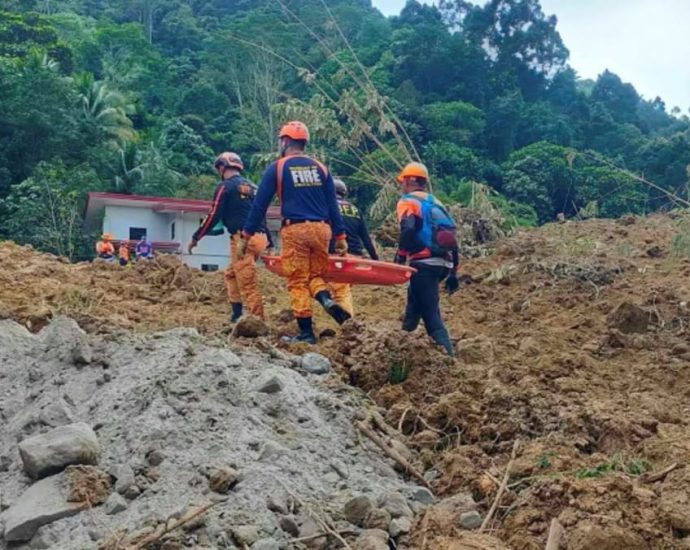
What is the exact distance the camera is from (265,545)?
3227mm

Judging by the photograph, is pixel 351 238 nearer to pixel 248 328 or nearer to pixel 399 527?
pixel 248 328

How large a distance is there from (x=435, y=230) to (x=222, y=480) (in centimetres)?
337

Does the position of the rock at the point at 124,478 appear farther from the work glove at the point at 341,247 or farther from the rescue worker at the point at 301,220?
the work glove at the point at 341,247

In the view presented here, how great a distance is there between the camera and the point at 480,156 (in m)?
36.7

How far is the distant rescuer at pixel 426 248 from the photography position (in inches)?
255

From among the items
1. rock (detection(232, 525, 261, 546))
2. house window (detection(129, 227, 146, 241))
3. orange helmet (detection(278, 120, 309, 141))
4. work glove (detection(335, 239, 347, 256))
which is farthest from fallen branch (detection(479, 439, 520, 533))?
house window (detection(129, 227, 146, 241))

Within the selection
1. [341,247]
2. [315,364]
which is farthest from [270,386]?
[341,247]

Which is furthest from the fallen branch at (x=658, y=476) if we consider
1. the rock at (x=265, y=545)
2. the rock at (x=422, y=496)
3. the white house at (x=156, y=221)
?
the white house at (x=156, y=221)

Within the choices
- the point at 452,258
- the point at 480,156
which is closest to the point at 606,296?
the point at 452,258

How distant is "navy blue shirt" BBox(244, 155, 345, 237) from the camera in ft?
21.1

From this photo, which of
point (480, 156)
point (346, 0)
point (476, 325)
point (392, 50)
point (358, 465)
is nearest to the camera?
point (358, 465)

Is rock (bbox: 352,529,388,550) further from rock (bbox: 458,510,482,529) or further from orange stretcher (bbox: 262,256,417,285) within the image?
orange stretcher (bbox: 262,256,417,285)

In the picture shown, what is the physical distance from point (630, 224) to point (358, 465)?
12.2 meters

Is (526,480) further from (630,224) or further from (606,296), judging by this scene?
(630,224)
